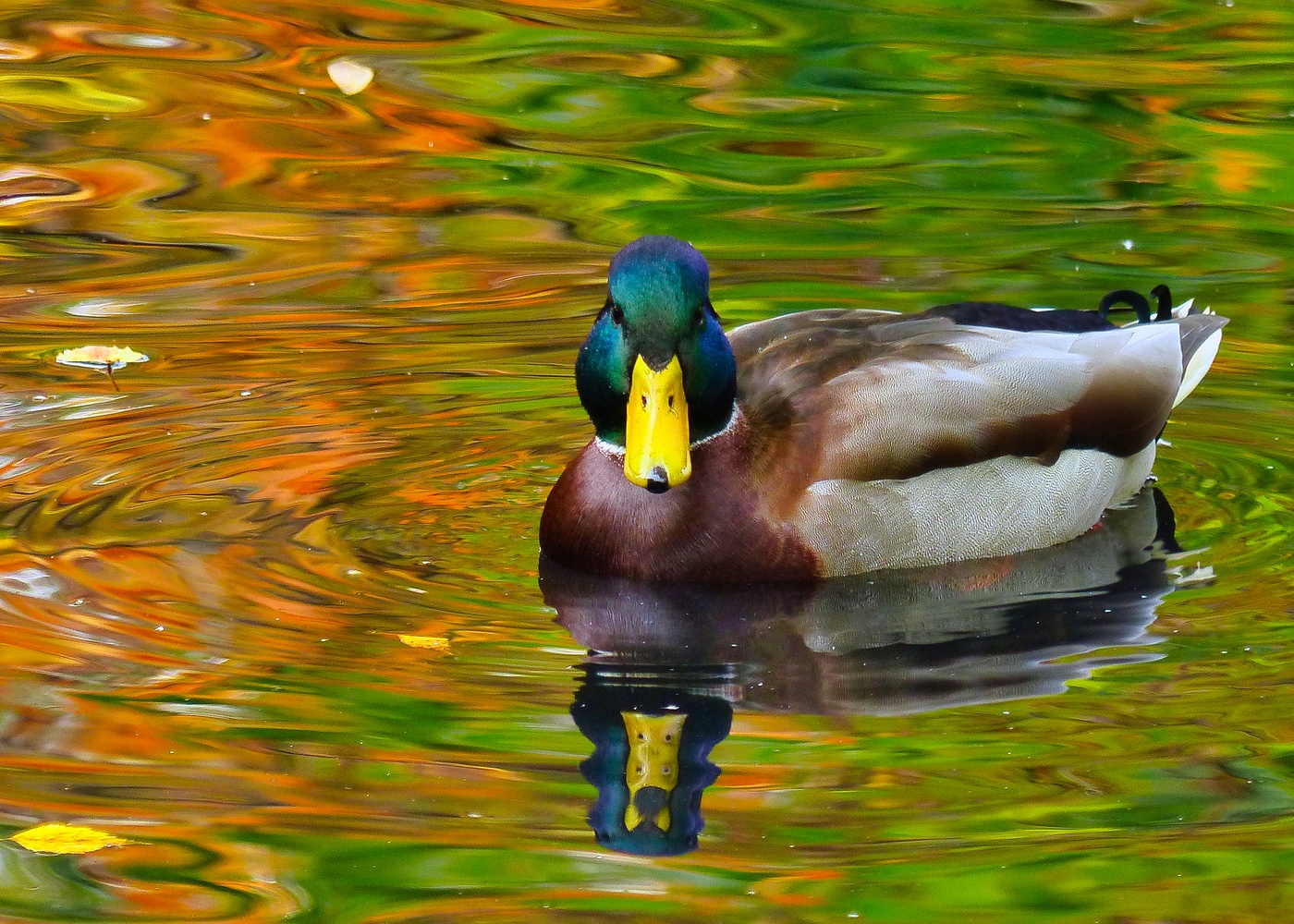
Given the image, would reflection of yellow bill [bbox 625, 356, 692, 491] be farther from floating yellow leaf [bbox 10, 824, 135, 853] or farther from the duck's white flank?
floating yellow leaf [bbox 10, 824, 135, 853]

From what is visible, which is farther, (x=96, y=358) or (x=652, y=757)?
(x=96, y=358)

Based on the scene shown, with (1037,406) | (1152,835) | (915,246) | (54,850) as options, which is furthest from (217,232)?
(1152,835)

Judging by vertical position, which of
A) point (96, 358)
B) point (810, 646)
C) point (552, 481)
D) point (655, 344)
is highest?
point (655, 344)

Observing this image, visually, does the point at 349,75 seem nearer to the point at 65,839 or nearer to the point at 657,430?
the point at 657,430

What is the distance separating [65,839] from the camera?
17.6 feet

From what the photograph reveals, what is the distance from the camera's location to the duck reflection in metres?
5.80

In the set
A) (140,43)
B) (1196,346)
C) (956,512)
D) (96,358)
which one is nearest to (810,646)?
(956,512)

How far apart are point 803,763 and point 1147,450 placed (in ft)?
9.26

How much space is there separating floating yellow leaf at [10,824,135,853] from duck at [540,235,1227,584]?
2036mm

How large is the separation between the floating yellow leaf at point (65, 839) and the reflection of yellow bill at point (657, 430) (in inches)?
79.8

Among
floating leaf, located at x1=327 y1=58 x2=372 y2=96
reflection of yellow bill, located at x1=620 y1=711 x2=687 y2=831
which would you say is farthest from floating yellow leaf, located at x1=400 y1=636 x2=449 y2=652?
floating leaf, located at x1=327 y1=58 x2=372 y2=96

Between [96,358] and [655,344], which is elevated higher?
[655,344]

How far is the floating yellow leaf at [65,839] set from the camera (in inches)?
210

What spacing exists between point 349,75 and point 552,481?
5646 mm
